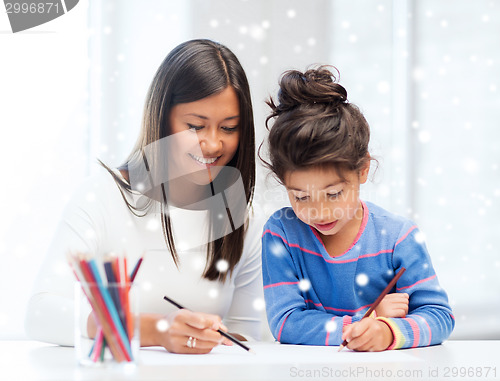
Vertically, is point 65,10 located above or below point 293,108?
above

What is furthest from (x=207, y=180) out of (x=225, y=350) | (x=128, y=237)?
(x=225, y=350)

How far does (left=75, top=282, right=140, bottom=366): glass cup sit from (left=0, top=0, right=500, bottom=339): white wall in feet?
2.01

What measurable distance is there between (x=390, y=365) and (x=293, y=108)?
461 mm

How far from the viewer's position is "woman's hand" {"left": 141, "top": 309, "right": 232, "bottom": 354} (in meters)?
0.78

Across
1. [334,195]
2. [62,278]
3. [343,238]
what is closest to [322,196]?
[334,195]

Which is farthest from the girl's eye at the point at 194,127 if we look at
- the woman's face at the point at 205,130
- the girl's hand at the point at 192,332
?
the girl's hand at the point at 192,332

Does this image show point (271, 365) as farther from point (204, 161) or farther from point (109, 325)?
point (204, 161)

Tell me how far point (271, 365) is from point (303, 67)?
78cm

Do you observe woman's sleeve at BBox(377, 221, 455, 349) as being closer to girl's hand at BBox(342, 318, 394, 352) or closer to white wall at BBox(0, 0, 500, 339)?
girl's hand at BBox(342, 318, 394, 352)

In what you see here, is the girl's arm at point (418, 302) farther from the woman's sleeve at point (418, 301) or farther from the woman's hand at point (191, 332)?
the woman's hand at point (191, 332)

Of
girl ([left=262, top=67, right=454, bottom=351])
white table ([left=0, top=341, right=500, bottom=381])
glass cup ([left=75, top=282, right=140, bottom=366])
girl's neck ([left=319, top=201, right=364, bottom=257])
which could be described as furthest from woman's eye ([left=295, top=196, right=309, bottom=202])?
glass cup ([left=75, top=282, right=140, bottom=366])

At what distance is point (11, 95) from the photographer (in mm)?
1276

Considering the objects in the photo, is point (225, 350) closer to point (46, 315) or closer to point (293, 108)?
point (46, 315)

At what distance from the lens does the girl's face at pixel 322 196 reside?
930 millimetres
